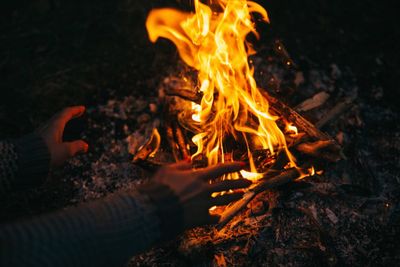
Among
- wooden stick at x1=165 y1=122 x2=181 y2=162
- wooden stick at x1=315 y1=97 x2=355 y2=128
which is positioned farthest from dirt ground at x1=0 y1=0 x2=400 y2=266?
wooden stick at x1=165 y1=122 x2=181 y2=162

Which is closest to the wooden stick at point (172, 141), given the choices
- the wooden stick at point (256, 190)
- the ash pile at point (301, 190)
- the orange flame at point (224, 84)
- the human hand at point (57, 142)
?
the orange flame at point (224, 84)

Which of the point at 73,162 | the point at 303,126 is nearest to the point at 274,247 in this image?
the point at 303,126

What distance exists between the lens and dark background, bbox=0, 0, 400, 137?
3934 millimetres

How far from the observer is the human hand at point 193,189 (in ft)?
6.85

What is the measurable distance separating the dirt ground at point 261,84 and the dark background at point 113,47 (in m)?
0.01

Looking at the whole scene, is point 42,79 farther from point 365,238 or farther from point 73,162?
point 365,238

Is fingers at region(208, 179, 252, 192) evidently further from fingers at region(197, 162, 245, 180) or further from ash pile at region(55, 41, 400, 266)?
ash pile at region(55, 41, 400, 266)

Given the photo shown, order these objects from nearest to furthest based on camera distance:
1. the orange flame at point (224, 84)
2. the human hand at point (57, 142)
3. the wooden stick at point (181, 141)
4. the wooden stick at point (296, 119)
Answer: the human hand at point (57, 142) < the wooden stick at point (296, 119) < the orange flame at point (224, 84) < the wooden stick at point (181, 141)

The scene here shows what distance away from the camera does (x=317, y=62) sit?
4.21 metres

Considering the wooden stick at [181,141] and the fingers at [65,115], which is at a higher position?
the fingers at [65,115]

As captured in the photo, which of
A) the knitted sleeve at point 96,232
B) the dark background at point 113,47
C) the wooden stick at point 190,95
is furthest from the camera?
the dark background at point 113,47

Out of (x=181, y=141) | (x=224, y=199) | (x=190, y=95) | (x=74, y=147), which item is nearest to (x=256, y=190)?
(x=224, y=199)

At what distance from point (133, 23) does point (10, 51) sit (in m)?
1.47

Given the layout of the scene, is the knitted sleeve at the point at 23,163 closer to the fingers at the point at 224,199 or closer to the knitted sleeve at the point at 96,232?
the knitted sleeve at the point at 96,232
